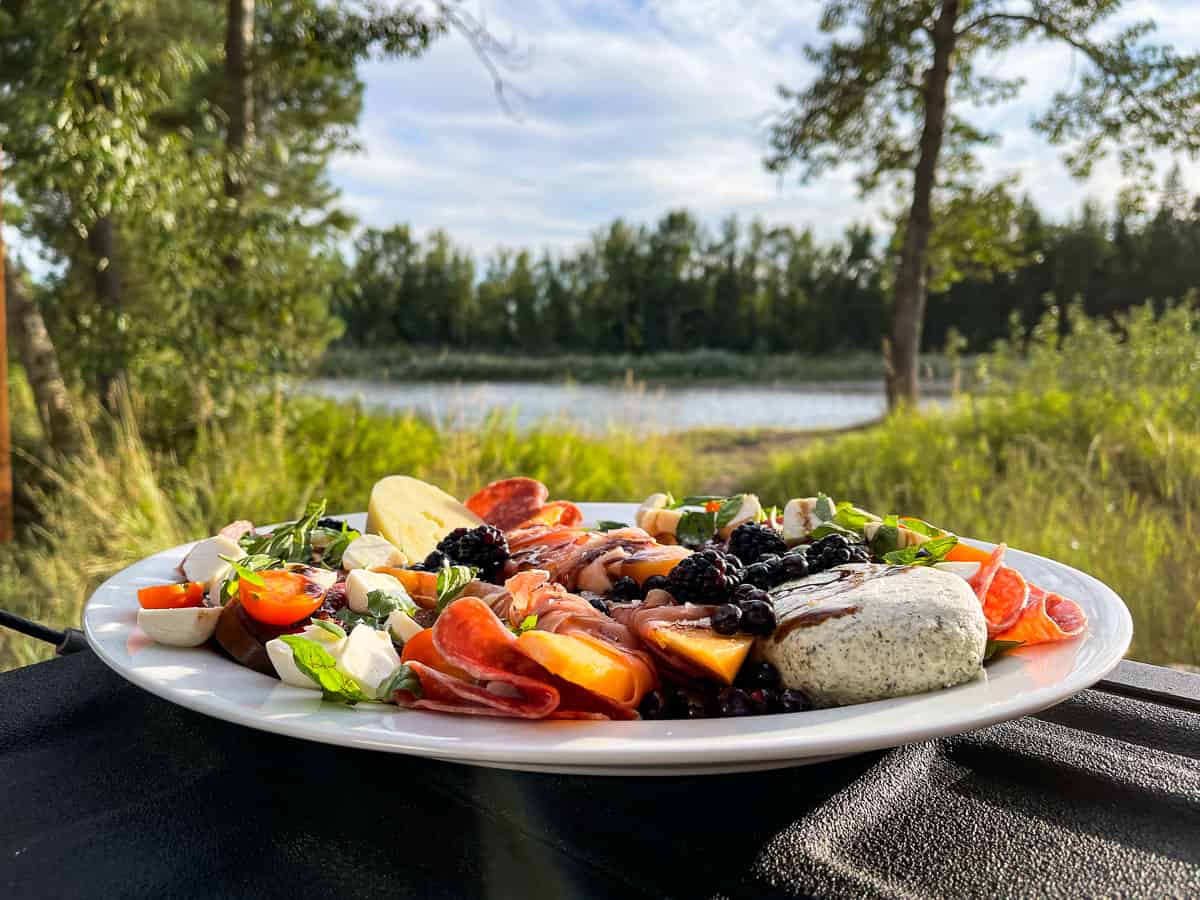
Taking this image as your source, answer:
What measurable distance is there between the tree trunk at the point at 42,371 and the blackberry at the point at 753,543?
592 cm

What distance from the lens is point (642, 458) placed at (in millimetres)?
7242

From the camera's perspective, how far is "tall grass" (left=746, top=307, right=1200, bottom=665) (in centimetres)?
277

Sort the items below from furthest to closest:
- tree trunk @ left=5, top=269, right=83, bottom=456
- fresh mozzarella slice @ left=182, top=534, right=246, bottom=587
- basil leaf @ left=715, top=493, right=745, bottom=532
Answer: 1. tree trunk @ left=5, top=269, right=83, bottom=456
2. basil leaf @ left=715, top=493, right=745, bottom=532
3. fresh mozzarella slice @ left=182, top=534, right=246, bottom=587

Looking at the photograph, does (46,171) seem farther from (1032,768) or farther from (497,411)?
(1032,768)

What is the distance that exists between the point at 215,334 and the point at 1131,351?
6.66 meters

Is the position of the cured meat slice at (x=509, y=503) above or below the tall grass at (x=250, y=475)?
above

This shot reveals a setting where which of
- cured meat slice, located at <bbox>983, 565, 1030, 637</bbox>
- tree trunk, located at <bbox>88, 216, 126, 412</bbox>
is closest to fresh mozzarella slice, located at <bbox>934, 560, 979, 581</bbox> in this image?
cured meat slice, located at <bbox>983, 565, 1030, 637</bbox>

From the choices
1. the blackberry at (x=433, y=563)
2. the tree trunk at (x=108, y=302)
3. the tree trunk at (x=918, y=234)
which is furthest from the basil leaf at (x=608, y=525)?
the tree trunk at (x=918, y=234)

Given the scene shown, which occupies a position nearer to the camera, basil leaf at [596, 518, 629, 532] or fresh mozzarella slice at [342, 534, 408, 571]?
fresh mozzarella slice at [342, 534, 408, 571]

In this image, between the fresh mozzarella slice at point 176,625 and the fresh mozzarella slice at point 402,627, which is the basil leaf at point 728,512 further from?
the fresh mozzarella slice at point 176,625

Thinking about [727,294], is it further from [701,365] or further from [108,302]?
[108,302]

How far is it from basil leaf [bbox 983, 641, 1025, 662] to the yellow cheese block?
0.80 m

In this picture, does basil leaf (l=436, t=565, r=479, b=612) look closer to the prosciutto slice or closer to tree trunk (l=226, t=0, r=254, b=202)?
the prosciutto slice

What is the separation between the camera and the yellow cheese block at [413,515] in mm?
1331
